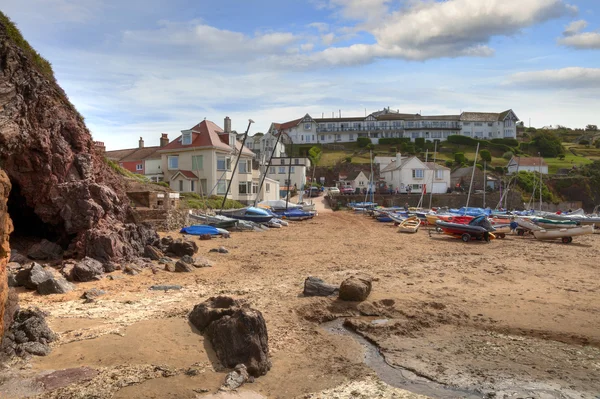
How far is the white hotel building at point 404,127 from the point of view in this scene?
394 feet

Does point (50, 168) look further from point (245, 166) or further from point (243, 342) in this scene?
point (245, 166)

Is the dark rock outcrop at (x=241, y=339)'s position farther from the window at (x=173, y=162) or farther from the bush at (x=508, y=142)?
the bush at (x=508, y=142)

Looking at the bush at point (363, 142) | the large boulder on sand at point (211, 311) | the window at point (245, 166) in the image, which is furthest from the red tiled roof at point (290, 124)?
the large boulder on sand at point (211, 311)

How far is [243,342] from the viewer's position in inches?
336

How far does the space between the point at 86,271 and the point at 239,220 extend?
20.5 metres

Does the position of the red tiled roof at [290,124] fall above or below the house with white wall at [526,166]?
above

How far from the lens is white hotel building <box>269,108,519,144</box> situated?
394 ft

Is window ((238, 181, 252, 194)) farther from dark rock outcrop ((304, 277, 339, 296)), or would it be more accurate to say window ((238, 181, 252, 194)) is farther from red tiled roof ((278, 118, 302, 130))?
red tiled roof ((278, 118, 302, 130))

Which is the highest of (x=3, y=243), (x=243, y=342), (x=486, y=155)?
(x=486, y=155)

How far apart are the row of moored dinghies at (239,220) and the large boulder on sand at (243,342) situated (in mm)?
18423

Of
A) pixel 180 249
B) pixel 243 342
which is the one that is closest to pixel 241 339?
pixel 243 342

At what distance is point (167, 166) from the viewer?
5409 centimetres

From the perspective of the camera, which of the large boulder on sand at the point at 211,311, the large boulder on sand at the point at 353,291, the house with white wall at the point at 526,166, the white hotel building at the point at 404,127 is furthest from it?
the white hotel building at the point at 404,127

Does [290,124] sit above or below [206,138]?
above
